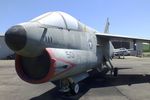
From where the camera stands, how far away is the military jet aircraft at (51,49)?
29.8ft

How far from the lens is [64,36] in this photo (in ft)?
35.7

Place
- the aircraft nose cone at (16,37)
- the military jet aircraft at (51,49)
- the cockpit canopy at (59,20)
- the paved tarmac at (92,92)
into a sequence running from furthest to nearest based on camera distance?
the paved tarmac at (92,92)
the cockpit canopy at (59,20)
the military jet aircraft at (51,49)
the aircraft nose cone at (16,37)

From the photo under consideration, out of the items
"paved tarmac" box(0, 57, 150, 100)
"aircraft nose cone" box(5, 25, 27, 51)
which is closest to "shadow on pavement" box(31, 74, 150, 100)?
"paved tarmac" box(0, 57, 150, 100)

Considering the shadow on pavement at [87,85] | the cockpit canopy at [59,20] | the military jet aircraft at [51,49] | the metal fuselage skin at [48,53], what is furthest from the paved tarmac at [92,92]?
the cockpit canopy at [59,20]

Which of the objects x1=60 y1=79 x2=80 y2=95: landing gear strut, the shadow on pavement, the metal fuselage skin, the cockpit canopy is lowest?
the shadow on pavement

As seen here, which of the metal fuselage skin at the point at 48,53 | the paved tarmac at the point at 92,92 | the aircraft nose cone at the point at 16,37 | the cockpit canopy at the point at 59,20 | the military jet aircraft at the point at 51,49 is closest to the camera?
the aircraft nose cone at the point at 16,37

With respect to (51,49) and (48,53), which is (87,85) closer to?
(51,49)

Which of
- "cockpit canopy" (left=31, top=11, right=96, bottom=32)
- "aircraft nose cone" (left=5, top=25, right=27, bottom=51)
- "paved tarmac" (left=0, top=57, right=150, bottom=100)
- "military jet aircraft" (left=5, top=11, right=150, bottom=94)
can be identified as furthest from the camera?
"paved tarmac" (left=0, top=57, right=150, bottom=100)

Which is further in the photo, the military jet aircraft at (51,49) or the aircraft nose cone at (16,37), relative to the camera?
the military jet aircraft at (51,49)

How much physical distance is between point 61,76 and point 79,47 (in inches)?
87.2

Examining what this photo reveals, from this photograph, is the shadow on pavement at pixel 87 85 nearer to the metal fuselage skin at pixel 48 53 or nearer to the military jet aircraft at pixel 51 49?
the military jet aircraft at pixel 51 49

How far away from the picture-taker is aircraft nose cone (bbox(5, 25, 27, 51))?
8.82 metres

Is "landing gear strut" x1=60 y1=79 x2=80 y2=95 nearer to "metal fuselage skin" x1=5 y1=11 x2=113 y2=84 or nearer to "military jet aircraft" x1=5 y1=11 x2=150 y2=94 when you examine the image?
"military jet aircraft" x1=5 y1=11 x2=150 y2=94

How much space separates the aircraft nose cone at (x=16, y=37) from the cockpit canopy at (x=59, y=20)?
134cm
